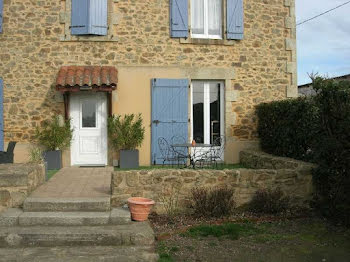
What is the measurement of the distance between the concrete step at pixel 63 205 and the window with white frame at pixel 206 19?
5964mm

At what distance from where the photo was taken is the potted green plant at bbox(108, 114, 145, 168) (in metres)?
9.40

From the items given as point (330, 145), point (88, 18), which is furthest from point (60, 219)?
point (88, 18)

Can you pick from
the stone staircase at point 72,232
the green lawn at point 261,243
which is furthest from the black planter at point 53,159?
the green lawn at point 261,243

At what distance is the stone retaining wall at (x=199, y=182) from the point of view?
596cm

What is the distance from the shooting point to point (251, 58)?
10.3 meters

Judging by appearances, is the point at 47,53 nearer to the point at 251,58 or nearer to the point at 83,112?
the point at 83,112

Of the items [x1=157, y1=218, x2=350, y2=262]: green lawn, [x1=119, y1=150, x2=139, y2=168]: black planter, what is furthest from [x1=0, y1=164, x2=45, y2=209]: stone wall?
[x1=119, y1=150, x2=139, y2=168]: black planter

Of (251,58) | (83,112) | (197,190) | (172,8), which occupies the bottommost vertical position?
(197,190)

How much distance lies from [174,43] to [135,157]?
3123mm

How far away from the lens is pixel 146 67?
986 centimetres

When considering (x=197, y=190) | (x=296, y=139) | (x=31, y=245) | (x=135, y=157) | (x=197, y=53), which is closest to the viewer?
(x=31, y=245)

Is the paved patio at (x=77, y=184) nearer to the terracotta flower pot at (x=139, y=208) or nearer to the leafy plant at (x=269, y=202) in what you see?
the terracotta flower pot at (x=139, y=208)

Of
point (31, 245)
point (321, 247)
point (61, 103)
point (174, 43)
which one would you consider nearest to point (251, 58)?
point (174, 43)

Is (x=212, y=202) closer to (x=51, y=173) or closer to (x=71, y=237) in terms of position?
(x=71, y=237)
